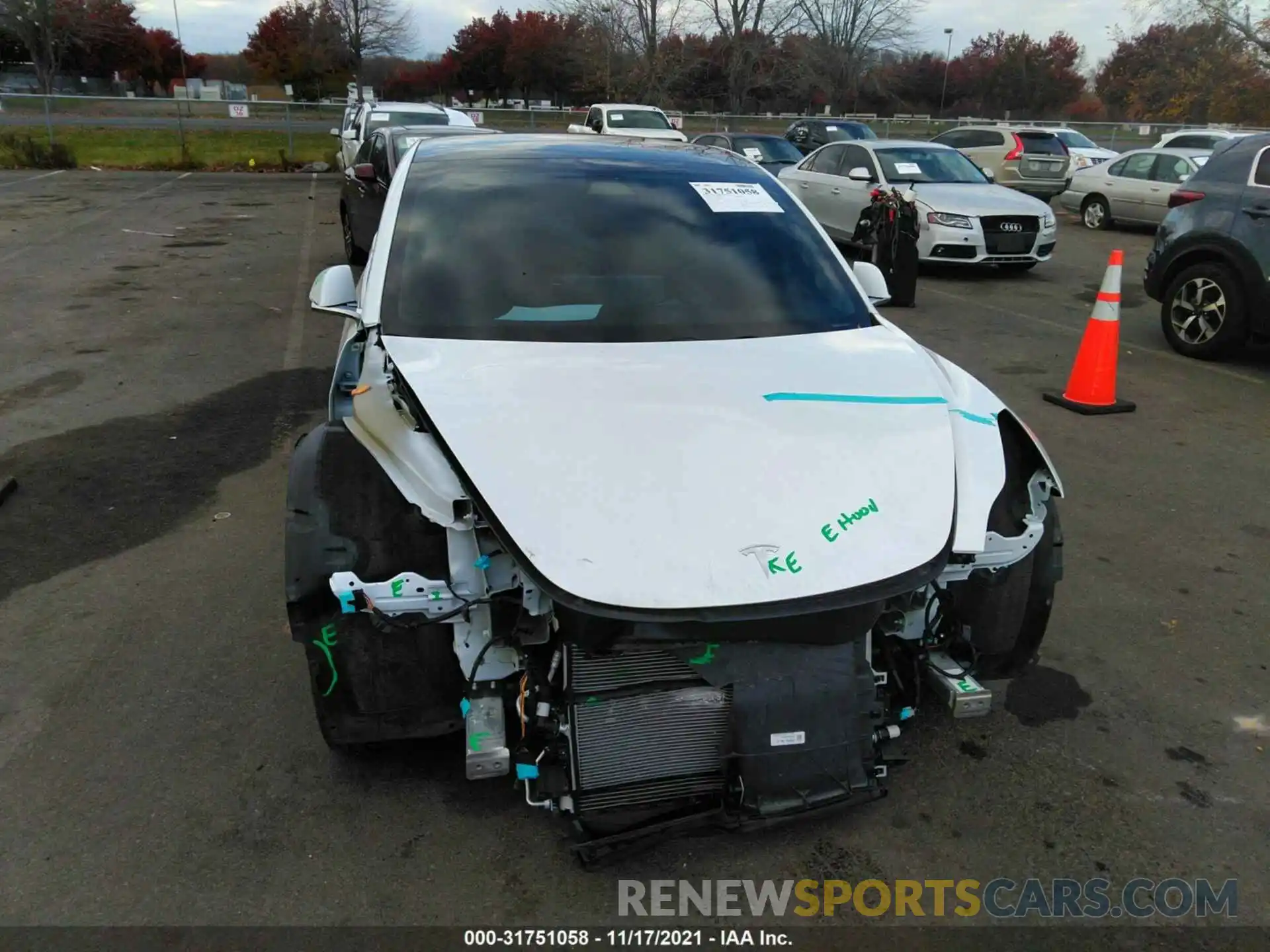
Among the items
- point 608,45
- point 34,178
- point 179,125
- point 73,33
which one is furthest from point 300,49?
point 34,178

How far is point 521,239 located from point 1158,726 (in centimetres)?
288

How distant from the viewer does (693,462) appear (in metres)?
2.51

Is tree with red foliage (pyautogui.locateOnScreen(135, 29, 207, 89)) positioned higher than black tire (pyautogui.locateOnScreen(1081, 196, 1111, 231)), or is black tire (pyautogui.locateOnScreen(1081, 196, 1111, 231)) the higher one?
tree with red foliage (pyautogui.locateOnScreen(135, 29, 207, 89))

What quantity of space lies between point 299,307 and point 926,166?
328 inches

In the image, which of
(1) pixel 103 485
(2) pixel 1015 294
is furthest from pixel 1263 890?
(2) pixel 1015 294

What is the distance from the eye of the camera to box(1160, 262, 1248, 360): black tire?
764 centimetres

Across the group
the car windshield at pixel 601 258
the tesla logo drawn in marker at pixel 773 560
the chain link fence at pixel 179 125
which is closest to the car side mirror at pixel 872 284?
the car windshield at pixel 601 258

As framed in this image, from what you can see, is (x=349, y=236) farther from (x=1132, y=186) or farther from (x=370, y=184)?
(x=1132, y=186)

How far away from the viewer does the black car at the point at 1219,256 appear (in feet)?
24.3

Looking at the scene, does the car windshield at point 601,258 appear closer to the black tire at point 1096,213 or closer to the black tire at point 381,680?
the black tire at point 381,680

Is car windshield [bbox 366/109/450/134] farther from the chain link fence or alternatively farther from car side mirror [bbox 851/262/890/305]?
car side mirror [bbox 851/262/890/305]

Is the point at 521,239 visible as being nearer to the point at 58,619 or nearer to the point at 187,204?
the point at 58,619

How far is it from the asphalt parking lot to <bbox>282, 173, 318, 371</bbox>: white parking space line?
0.89m

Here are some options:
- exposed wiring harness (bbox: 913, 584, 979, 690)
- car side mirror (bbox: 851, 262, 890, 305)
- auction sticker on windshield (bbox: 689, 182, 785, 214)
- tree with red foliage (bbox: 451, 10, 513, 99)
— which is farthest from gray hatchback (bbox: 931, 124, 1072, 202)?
tree with red foliage (bbox: 451, 10, 513, 99)
